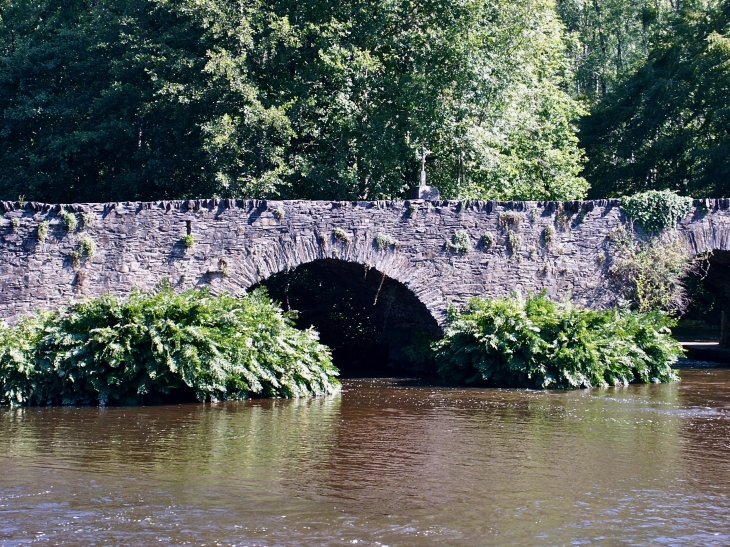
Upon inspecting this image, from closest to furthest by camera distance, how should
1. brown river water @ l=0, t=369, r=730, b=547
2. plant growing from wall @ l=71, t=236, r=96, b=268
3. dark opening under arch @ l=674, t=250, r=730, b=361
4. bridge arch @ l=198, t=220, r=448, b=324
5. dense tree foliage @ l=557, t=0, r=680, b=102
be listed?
brown river water @ l=0, t=369, r=730, b=547
plant growing from wall @ l=71, t=236, r=96, b=268
bridge arch @ l=198, t=220, r=448, b=324
dark opening under arch @ l=674, t=250, r=730, b=361
dense tree foliage @ l=557, t=0, r=680, b=102

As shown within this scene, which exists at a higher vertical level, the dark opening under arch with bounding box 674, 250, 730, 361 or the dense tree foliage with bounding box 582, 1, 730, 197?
the dense tree foliage with bounding box 582, 1, 730, 197

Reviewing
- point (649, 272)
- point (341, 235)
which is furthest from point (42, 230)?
point (649, 272)

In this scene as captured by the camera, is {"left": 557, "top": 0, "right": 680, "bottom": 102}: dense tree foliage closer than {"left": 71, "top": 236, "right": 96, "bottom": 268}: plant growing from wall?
No

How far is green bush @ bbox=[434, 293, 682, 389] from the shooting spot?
15.9 metres

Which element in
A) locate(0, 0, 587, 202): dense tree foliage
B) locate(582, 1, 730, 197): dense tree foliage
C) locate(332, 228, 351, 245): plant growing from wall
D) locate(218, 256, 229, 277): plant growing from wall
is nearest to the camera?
locate(218, 256, 229, 277): plant growing from wall

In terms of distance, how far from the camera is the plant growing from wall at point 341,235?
1653cm

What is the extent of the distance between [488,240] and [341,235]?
276 cm

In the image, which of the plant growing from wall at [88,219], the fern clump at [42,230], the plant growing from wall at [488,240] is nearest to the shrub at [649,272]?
the plant growing from wall at [488,240]

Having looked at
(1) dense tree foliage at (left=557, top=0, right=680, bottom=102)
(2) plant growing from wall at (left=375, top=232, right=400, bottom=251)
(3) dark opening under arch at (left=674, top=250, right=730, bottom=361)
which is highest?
(1) dense tree foliage at (left=557, top=0, right=680, bottom=102)

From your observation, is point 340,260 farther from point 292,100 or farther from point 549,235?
point 292,100

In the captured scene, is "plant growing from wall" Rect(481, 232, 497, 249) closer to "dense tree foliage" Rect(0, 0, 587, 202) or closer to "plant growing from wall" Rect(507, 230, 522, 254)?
"plant growing from wall" Rect(507, 230, 522, 254)

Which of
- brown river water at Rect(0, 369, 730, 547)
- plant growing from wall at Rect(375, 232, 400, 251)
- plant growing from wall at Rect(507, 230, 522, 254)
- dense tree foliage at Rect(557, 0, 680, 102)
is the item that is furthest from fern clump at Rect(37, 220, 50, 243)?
dense tree foliage at Rect(557, 0, 680, 102)

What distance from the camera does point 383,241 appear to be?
55.4ft

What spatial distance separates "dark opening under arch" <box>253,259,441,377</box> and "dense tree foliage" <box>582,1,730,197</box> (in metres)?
11.1
